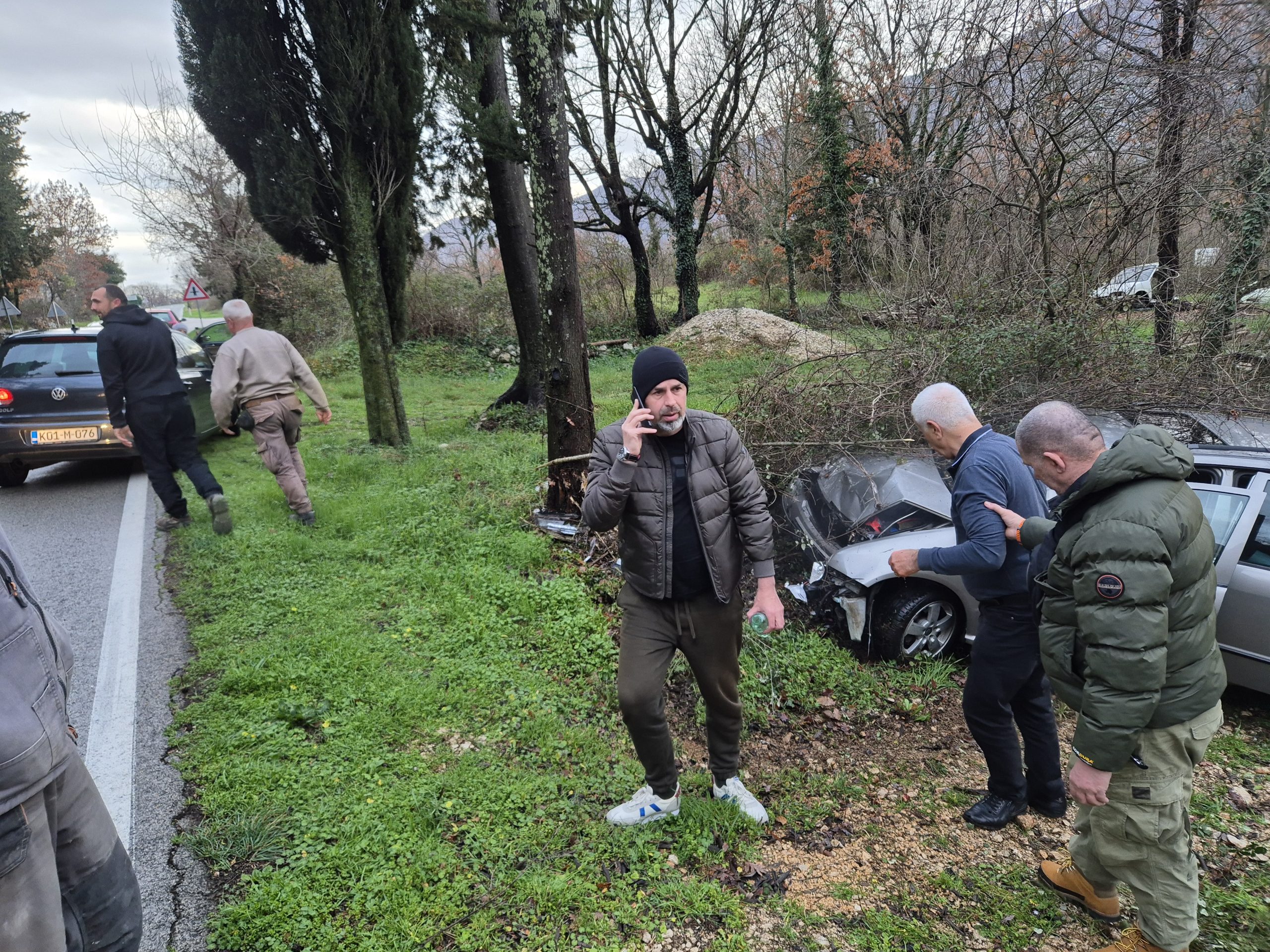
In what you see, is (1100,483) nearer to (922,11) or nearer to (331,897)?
(331,897)

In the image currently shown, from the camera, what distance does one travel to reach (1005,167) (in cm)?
892

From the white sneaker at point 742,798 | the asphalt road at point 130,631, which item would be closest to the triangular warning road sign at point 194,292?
the asphalt road at point 130,631

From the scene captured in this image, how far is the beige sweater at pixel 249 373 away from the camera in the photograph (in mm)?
5730

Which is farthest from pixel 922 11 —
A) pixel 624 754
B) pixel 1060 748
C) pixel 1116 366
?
pixel 624 754

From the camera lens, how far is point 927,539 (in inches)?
180

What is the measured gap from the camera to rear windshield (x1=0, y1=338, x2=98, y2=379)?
24.0ft

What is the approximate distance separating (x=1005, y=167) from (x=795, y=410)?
18.5ft

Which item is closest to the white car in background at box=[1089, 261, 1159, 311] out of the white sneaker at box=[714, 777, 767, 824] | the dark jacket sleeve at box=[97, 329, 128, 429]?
the white sneaker at box=[714, 777, 767, 824]

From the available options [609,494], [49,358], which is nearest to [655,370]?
[609,494]

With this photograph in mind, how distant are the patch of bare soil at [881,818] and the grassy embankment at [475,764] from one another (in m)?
0.02

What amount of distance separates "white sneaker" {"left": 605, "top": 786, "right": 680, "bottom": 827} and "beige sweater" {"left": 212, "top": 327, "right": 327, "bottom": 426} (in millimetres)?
4396

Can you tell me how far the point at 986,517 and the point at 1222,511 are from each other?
2.46 meters

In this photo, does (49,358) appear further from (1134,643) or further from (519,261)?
(1134,643)

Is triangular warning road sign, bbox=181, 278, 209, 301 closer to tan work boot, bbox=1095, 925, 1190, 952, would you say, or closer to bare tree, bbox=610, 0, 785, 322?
bare tree, bbox=610, 0, 785, 322
